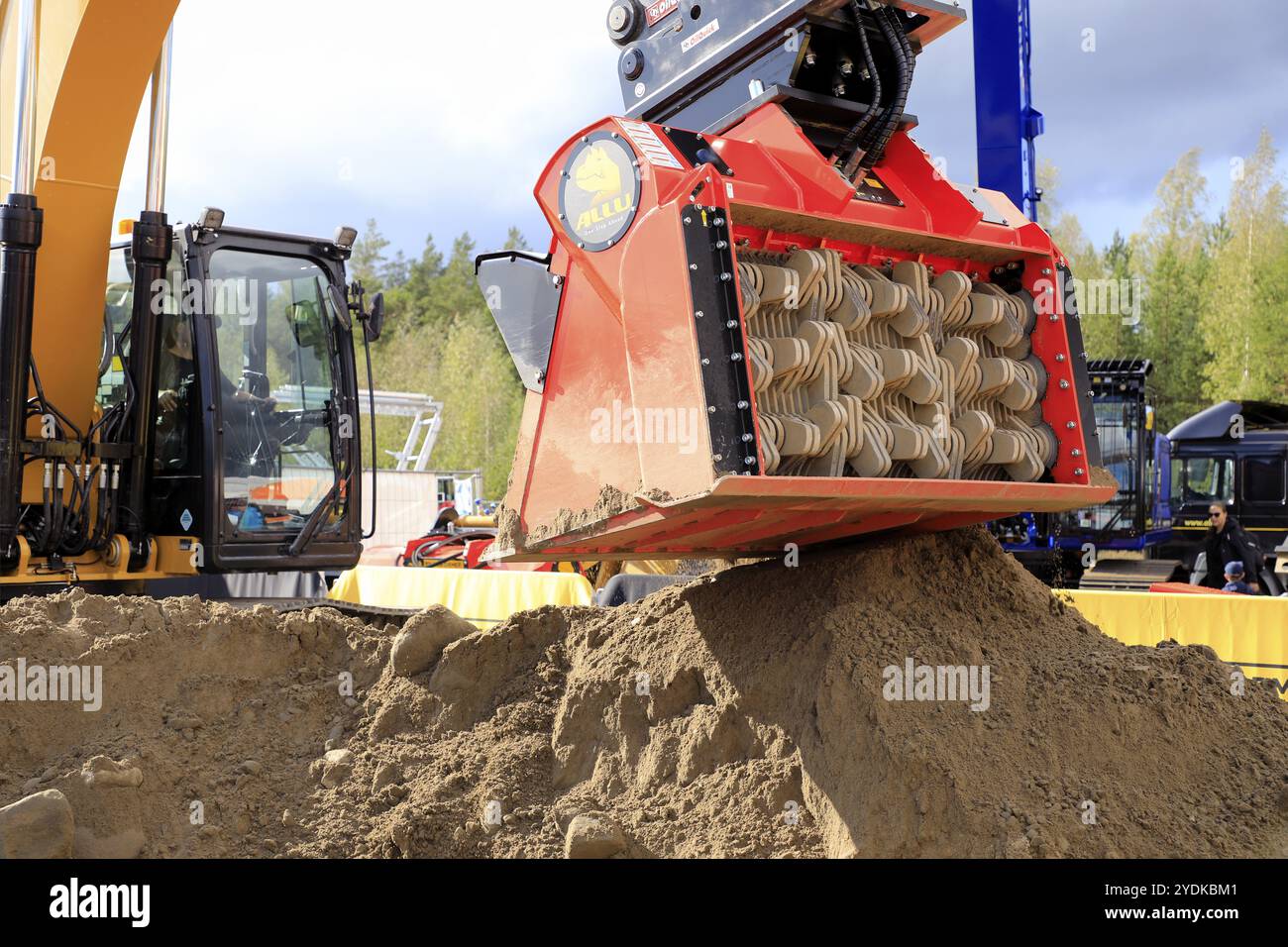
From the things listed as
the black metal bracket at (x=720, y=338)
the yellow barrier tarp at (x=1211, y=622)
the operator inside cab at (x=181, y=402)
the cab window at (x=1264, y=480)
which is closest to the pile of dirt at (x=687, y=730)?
the black metal bracket at (x=720, y=338)

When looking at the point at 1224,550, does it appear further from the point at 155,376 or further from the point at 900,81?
the point at 155,376

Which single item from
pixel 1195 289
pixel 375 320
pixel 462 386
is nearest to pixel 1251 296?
pixel 1195 289

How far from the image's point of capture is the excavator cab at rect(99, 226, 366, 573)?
Result: 5660mm

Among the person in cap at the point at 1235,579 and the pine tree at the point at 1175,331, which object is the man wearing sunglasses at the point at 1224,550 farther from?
the pine tree at the point at 1175,331

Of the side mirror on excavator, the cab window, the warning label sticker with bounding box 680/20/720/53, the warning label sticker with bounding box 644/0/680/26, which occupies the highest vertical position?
the warning label sticker with bounding box 644/0/680/26

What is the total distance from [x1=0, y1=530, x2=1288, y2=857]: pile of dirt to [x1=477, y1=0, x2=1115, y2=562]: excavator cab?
35cm

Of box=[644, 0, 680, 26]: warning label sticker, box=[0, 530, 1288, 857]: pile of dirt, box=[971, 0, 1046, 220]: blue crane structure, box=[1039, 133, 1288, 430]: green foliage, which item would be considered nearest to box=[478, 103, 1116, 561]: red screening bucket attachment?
box=[0, 530, 1288, 857]: pile of dirt

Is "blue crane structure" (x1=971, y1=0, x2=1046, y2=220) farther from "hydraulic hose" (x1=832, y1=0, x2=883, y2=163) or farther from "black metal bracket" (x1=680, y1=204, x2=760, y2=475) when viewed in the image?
"black metal bracket" (x1=680, y1=204, x2=760, y2=475)

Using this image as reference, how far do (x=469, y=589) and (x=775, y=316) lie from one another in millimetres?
5863

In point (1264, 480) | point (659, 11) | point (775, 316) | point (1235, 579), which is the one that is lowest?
point (1235, 579)

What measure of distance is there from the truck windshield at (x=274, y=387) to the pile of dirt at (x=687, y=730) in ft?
5.02

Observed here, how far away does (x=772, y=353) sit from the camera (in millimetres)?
3482

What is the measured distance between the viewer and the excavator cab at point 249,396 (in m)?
5.66

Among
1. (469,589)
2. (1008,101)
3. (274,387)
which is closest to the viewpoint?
(274,387)
